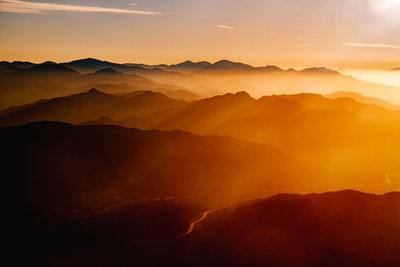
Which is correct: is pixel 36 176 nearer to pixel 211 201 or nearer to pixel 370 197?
pixel 211 201

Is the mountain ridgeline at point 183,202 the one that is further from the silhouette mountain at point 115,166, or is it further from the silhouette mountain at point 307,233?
the silhouette mountain at point 115,166

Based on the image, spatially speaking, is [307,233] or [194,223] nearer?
[307,233]

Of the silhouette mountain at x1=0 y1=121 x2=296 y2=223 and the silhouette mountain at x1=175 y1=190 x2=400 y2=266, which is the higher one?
the silhouette mountain at x1=175 y1=190 x2=400 y2=266

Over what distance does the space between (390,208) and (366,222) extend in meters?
8.00

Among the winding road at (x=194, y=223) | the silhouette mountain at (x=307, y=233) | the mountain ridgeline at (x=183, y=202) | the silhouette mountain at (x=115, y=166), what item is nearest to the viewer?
the silhouette mountain at (x=307, y=233)

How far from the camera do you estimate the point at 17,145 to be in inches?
5684

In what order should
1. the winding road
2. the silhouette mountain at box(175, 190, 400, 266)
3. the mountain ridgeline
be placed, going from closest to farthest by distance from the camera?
1. the silhouette mountain at box(175, 190, 400, 266)
2. the mountain ridgeline
3. the winding road

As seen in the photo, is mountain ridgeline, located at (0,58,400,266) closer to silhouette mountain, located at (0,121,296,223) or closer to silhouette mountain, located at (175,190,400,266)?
silhouette mountain, located at (175,190,400,266)

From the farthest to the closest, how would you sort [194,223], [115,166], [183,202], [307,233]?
1. [115,166]
2. [183,202]
3. [194,223]
4. [307,233]

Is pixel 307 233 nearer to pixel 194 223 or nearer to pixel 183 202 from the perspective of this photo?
pixel 194 223

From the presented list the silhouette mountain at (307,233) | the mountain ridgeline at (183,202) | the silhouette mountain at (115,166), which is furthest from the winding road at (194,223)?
the silhouette mountain at (115,166)

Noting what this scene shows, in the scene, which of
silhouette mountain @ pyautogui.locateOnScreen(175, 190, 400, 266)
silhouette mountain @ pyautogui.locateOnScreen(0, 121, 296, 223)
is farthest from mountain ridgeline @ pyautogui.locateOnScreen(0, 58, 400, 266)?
silhouette mountain @ pyautogui.locateOnScreen(0, 121, 296, 223)

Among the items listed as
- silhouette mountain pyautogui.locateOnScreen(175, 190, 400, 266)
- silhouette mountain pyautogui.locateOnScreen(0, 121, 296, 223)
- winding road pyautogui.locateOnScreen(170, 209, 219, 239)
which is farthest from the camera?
silhouette mountain pyautogui.locateOnScreen(0, 121, 296, 223)

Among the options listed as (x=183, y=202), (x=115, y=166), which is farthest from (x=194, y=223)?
(x=115, y=166)
